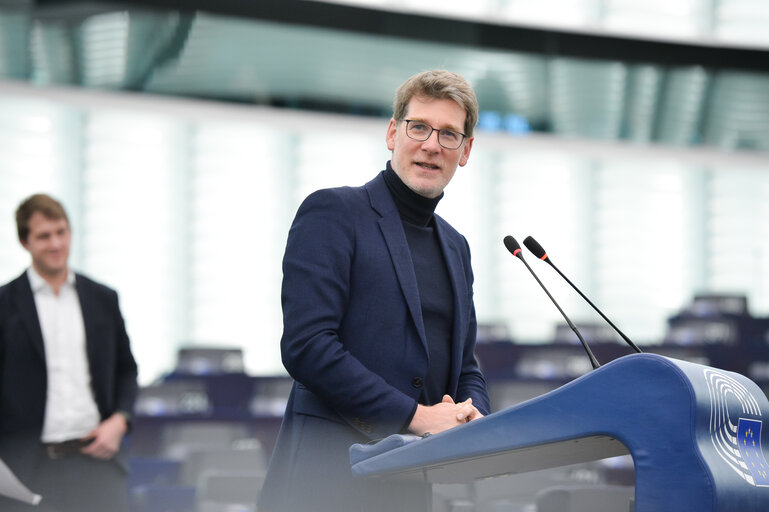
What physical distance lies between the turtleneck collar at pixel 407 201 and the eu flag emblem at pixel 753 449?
0.67 metres

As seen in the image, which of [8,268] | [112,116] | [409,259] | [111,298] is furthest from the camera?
[112,116]

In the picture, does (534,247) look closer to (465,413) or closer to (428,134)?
(428,134)

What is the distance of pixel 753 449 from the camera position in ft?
3.99

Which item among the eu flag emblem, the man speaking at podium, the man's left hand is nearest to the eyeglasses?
the man speaking at podium

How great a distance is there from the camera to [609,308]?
9.33 meters

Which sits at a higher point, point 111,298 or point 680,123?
point 680,123

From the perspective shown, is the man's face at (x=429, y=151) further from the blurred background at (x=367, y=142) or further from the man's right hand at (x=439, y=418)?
the blurred background at (x=367, y=142)

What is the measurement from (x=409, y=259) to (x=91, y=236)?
725 centimetres

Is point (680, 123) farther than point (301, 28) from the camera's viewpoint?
Yes

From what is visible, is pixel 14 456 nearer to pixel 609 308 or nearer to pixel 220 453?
pixel 220 453

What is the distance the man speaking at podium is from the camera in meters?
1.42

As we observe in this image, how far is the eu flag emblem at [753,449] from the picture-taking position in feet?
3.81

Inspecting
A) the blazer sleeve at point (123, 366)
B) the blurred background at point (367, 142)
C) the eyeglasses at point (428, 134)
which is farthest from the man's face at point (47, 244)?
the blurred background at point (367, 142)

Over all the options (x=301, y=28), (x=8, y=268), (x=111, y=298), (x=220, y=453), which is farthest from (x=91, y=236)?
(x=111, y=298)
